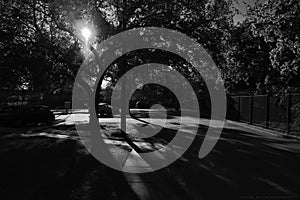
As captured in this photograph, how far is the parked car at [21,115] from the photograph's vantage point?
2316 cm

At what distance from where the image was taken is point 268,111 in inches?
914

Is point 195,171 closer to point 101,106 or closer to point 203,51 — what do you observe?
point 203,51

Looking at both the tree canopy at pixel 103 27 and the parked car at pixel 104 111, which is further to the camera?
the parked car at pixel 104 111

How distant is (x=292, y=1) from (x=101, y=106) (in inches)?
1190

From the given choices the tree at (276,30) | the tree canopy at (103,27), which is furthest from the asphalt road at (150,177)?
the tree canopy at (103,27)

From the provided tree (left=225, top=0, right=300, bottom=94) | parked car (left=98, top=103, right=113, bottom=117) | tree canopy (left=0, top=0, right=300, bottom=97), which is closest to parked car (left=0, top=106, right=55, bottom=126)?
tree canopy (left=0, top=0, right=300, bottom=97)

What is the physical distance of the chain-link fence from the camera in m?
22.4

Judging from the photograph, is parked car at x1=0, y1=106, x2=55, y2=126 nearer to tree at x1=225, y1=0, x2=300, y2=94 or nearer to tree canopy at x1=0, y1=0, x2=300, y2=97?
tree canopy at x1=0, y1=0, x2=300, y2=97

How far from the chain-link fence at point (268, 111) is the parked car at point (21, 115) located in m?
16.3

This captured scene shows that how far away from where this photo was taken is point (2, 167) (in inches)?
344

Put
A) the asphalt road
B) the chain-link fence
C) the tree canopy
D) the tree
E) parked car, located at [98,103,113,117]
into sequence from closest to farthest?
the asphalt road < the tree < the tree canopy < the chain-link fence < parked car, located at [98,103,113,117]

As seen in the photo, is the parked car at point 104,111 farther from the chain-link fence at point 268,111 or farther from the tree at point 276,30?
the tree at point 276,30

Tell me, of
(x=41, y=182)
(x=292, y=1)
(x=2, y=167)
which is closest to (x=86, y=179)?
(x=41, y=182)

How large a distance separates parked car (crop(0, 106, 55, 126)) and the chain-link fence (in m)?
16.3
